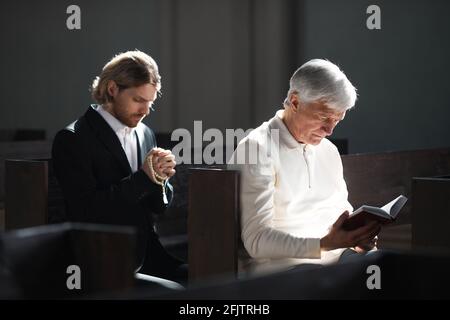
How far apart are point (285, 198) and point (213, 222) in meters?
0.32

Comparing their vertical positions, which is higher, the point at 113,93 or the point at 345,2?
the point at 345,2

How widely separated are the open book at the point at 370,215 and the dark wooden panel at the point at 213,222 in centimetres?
49

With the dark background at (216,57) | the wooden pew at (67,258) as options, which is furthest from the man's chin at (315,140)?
the dark background at (216,57)

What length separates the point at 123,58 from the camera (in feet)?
12.9

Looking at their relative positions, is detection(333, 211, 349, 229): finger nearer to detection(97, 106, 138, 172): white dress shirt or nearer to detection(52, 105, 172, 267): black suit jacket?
detection(52, 105, 172, 267): black suit jacket

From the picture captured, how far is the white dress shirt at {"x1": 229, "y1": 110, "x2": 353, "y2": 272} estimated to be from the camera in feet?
11.7

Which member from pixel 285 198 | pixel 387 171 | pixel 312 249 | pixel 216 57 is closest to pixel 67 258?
pixel 312 249

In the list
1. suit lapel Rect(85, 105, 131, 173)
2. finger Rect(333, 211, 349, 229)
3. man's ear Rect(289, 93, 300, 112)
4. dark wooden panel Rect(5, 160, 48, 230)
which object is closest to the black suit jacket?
suit lapel Rect(85, 105, 131, 173)

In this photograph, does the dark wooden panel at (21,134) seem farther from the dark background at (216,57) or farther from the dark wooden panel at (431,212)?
the dark wooden panel at (431,212)
